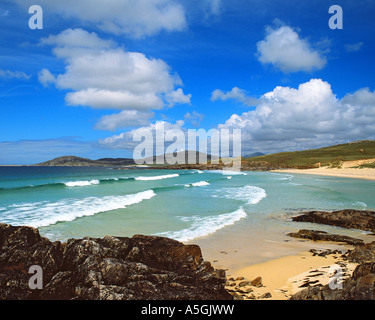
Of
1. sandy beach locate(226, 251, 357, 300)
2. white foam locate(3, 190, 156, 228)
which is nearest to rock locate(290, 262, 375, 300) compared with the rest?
sandy beach locate(226, 251, 357, 300)

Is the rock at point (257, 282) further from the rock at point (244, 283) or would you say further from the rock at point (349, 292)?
the rock at point (349, 292)

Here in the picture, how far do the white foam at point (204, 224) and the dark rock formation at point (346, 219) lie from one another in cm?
409

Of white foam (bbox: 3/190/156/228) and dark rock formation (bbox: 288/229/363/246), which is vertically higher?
dark rock formation (bbox: 288/229/363/246)

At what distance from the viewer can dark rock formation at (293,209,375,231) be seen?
1422cm

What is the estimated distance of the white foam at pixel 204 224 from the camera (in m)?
13.2

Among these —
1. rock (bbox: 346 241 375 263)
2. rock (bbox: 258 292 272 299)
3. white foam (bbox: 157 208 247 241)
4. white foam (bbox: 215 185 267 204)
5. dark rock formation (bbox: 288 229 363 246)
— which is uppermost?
rock (bbox: 346 241 375 263)

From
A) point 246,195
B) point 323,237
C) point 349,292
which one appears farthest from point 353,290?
point 246,195

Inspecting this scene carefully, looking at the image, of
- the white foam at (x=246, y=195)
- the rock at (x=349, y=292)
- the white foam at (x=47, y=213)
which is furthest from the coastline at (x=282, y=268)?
the white foam at (x=246, y=195)

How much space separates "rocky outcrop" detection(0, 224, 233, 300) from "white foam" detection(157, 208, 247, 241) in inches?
206

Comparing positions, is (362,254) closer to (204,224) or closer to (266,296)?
(266,296)

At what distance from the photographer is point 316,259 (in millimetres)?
9336

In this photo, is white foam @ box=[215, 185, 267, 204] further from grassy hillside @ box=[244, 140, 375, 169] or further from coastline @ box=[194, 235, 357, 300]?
grassy hillside @ box=[244, 140, 375, 169]
